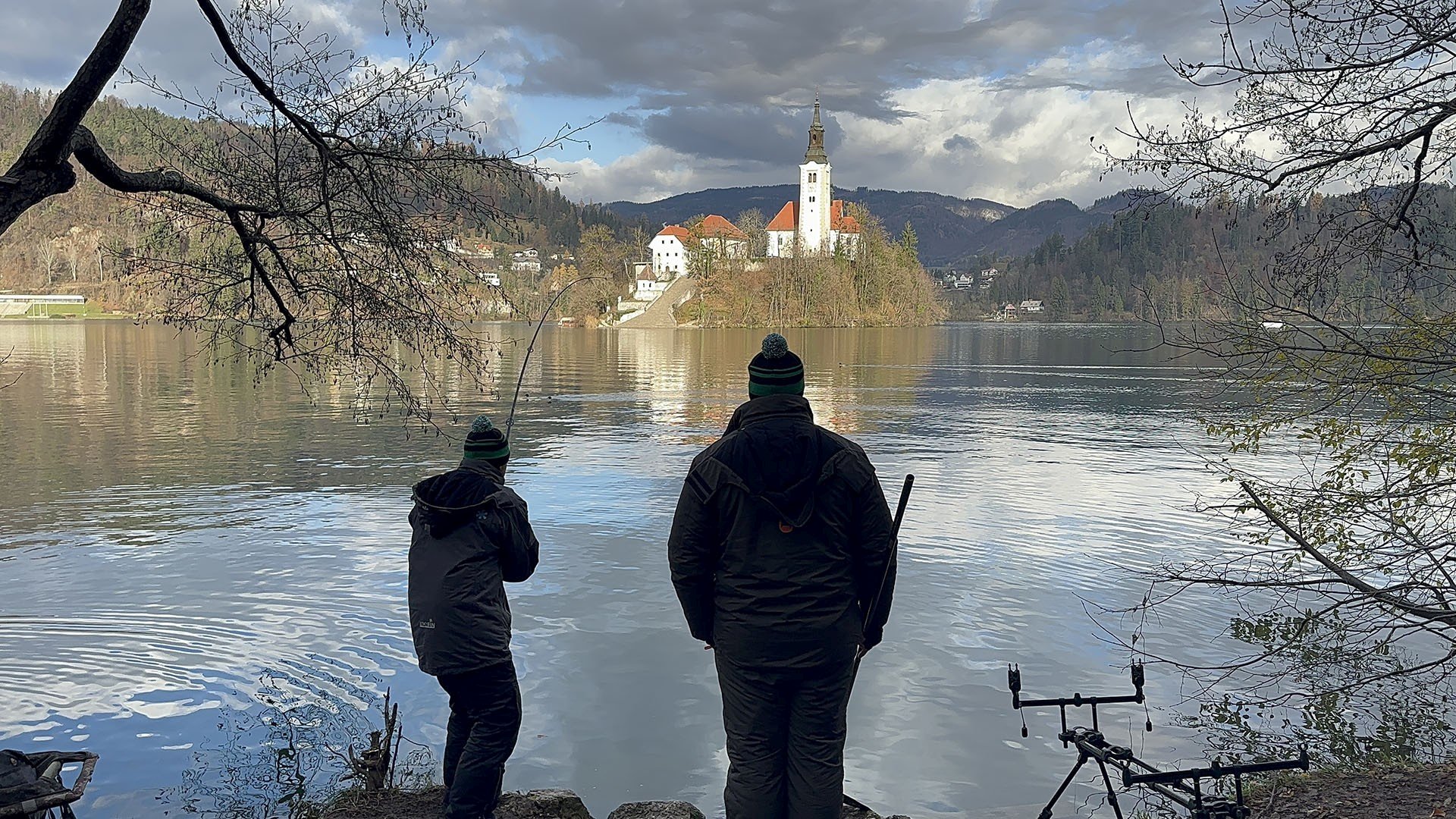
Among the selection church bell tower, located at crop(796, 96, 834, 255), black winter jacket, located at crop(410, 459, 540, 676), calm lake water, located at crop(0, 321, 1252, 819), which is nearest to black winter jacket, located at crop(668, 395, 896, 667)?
black winter jacket, located at crop(410, 459, 540, 676)

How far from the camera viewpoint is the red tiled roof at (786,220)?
166000 mm

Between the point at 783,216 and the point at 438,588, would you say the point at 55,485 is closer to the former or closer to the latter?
the point at 438,588

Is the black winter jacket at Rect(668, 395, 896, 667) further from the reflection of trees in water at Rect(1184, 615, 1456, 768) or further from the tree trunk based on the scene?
the reflection of trees in water at Rect(1184, 615, 1456, 768)

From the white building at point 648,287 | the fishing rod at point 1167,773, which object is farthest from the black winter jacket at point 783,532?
the white building at point 648,287

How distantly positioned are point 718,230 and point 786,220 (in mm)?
31067

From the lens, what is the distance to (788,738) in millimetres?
4441

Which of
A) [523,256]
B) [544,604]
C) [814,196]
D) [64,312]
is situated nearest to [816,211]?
[814,196]

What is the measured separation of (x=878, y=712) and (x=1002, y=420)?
2266 cm

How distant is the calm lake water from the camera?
308 inches

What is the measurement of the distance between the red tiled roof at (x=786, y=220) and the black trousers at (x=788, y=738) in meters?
162

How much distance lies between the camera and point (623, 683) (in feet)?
30.5

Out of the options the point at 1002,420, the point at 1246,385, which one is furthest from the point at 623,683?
the point at 1002,420

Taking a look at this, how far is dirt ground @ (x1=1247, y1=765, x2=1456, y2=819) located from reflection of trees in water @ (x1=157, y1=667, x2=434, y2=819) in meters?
5.74

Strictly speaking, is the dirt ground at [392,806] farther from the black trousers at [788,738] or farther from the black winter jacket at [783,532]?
the black winter jacket at [783,532]
